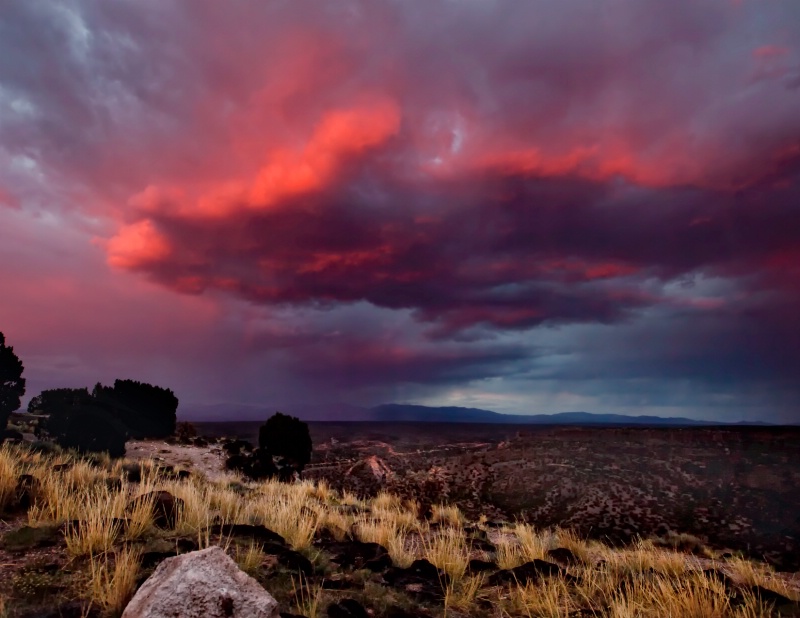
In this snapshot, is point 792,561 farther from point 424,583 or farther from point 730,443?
point 730,443

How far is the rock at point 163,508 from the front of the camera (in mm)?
7488

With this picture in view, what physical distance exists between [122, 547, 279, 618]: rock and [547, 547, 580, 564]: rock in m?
7.41

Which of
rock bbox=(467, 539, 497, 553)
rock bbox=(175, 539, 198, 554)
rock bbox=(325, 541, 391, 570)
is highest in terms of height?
rock bbox=(175, 539, 198, 554)

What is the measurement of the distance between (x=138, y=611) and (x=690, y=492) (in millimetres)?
37405

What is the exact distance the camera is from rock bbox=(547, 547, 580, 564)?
925 centimetres

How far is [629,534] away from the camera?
25.0 meters

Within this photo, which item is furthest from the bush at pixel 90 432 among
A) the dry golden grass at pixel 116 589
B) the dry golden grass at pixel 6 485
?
the dry golden grass at pixel 116 589

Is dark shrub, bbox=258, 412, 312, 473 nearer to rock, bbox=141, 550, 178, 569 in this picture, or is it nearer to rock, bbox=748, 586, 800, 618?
rock, bbox=141, 550, 178, 569

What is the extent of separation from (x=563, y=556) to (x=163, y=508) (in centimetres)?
807

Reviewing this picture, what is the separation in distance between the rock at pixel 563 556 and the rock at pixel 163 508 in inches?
300

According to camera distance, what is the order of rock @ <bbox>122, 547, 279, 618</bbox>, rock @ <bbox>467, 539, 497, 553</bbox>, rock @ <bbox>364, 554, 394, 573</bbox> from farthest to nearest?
rock @ <bbox>467, 539, 497, 553</bbox>, rock @ <bbox>364, 554, 394, 573</bbox>, rock @ <bbox>122, 547, 279, 618</bbox>

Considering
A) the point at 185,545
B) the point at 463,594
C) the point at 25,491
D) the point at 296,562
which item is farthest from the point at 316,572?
the point at 25,491

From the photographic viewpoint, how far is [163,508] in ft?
25.2

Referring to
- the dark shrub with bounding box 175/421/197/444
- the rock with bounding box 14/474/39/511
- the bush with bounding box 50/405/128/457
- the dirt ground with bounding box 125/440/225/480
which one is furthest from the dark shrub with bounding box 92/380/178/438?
the rock with bounding box 14/474/39/511
